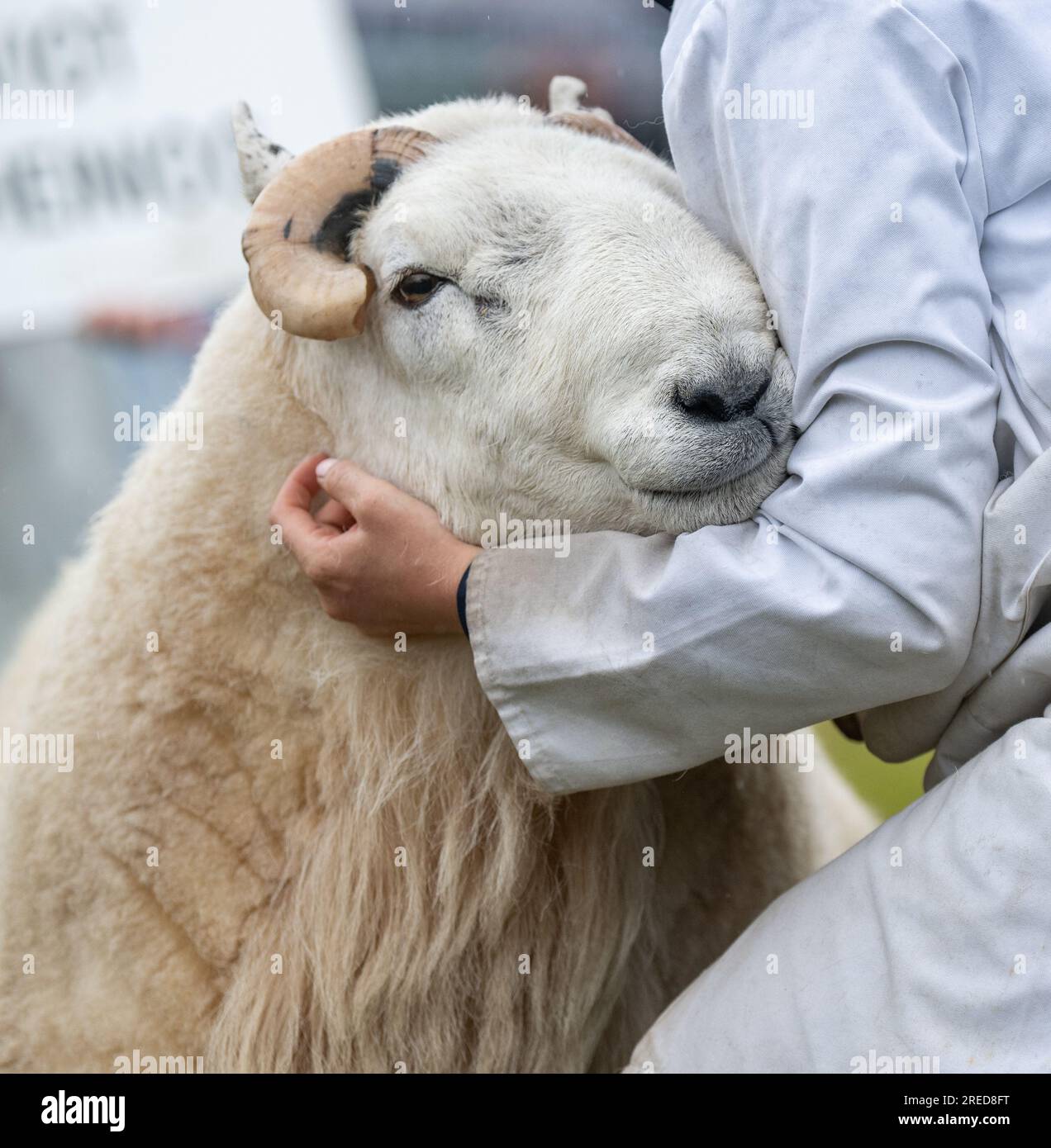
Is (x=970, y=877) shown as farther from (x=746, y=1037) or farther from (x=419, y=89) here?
(x=419, y=89)

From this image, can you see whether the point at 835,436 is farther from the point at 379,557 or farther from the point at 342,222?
the point at 342,222

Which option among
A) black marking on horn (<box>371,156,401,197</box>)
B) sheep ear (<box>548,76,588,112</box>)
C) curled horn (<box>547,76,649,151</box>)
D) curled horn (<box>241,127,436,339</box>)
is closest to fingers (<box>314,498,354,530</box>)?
curled horn (<box>241,127,436,339</box>)

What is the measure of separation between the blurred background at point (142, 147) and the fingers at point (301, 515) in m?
2.37

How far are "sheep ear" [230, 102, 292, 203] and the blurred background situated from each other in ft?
7.19

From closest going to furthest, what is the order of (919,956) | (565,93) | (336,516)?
(919,956)
(336,516)
(565,93)

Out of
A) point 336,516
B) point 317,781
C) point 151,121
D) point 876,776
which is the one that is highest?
point 336,516

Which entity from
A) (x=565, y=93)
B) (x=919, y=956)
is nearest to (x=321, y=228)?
(x=565, y=93)

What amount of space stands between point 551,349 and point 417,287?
0.27 metres

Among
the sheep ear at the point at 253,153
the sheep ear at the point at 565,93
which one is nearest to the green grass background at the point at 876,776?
the sheep ear at the point at 565,93

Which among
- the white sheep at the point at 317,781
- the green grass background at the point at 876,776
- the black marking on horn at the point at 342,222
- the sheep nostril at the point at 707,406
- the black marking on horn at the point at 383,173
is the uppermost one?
the black marking on horn at the point at 383,173

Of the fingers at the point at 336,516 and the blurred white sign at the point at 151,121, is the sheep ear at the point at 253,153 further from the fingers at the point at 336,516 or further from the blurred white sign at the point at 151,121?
the blurred white sign at the point at 151,121

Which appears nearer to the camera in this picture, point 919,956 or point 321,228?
point 919,956

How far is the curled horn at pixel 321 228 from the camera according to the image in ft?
5.91

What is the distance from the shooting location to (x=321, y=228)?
1.88 meters
